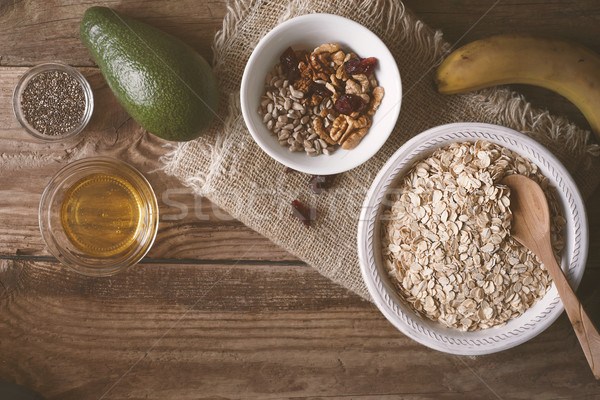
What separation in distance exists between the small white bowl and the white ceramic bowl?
9 centimetres

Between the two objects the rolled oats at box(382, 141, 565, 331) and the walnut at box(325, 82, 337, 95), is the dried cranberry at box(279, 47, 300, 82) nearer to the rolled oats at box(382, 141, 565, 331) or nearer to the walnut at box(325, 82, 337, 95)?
the walnut at box(325, 82, 337, 95)

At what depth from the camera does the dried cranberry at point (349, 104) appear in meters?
1.07

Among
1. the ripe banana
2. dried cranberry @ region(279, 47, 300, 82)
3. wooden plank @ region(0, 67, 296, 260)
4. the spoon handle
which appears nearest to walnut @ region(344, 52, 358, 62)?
dried cranberry @ region(279, 47, 300, 82)

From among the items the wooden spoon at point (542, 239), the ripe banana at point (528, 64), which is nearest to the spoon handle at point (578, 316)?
the wooden spoon at point (542, 239)

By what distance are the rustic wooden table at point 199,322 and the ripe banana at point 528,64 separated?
0.50 feet

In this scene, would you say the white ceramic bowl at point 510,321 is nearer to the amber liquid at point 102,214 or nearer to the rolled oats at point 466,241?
the rolled oats at point 466,241

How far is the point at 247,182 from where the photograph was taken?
117 cm

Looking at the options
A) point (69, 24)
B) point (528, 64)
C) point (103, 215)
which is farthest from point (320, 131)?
point (69, 24)

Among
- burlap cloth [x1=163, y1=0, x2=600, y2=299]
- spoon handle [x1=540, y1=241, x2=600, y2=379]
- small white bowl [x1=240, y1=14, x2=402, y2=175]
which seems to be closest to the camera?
spoon handle [x1=540, y1=241, x2=600, y2=379]

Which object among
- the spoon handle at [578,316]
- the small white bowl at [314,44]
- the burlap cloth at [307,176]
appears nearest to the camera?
the spoon handle at [578,316]

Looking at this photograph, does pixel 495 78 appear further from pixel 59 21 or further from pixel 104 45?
pixel 59 21

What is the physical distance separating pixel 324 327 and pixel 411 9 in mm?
873

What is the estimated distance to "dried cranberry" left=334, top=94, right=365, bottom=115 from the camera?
1.07 m

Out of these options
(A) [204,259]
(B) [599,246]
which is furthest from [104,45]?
(B) [599,246]
